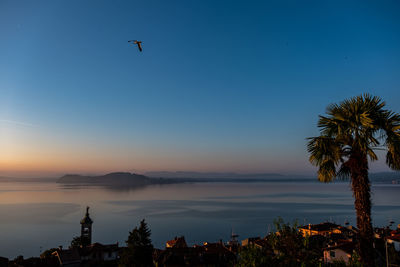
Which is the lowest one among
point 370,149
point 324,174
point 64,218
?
point 64,218

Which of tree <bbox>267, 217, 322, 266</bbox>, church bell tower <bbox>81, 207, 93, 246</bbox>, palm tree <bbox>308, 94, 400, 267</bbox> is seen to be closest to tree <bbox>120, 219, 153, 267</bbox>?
church bell tower <bbox>81, 207, 93, 246</bbox>

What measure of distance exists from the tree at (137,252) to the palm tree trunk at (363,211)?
102 ft

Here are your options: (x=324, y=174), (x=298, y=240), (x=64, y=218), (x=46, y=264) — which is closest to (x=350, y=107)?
(x=324, y=174)

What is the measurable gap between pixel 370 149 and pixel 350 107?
4.76 ft

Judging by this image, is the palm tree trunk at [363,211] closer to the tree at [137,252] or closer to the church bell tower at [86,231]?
the tree at [137,252]

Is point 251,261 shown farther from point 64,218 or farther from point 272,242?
point 64,218

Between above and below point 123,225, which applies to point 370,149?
above

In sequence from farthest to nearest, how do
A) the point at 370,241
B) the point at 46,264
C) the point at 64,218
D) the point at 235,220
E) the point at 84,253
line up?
the point at 64,218
the point at 235,220
the point at 84,253
the point at 46,264
the point at 370,241

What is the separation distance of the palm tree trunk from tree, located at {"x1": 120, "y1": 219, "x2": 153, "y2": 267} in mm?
31211

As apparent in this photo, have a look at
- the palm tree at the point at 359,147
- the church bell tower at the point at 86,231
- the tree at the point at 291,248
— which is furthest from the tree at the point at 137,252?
the palm tree at the point at 359,147

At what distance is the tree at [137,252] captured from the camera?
114 ft

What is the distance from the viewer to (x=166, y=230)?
10194cm

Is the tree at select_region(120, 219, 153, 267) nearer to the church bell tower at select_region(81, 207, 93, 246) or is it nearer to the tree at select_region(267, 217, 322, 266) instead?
the church bell tower at select_region(81, 207, 93, 246)

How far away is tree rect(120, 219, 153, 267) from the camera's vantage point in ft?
114
